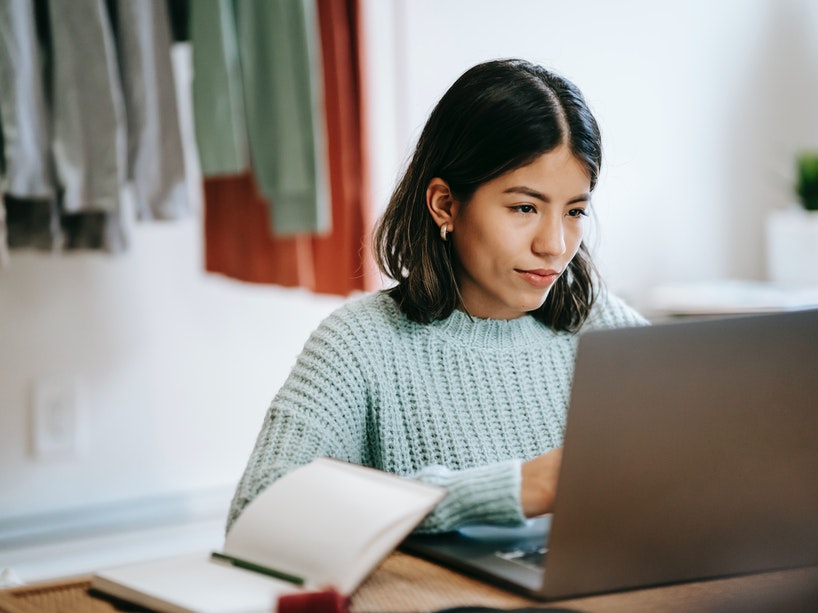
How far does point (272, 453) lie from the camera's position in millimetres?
1031

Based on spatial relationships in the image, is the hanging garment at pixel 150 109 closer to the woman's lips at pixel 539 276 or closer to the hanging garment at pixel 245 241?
the hanging garment at pixel 245 241

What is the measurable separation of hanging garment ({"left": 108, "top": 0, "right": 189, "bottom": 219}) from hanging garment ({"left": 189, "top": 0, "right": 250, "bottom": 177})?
0.04m

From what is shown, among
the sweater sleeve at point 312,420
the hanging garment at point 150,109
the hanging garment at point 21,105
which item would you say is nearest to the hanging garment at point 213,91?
the hanging garment at point 150,109

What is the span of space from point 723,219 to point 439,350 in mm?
1724

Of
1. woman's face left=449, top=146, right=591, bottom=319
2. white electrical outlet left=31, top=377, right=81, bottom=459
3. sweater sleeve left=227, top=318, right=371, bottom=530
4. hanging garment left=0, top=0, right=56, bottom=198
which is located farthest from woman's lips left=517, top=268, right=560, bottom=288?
white electrical outlet left=31, top=377, right=81, bottom=459

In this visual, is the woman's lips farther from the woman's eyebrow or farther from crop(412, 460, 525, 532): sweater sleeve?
crop(412, 460, 525, 532): sweater sleeve

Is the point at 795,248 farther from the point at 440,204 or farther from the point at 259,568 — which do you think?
the point at 259,568

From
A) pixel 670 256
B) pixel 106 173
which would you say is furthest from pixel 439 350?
pixel 670 256

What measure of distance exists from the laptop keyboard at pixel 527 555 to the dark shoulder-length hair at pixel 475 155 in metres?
0.42

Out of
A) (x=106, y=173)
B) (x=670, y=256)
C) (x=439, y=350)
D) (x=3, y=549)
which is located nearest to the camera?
(x=439, y=350)

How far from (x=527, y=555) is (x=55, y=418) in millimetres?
1381

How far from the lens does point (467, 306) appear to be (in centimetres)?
129

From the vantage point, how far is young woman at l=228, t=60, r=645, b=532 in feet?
3.79

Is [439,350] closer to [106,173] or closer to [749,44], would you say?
[106,173]
